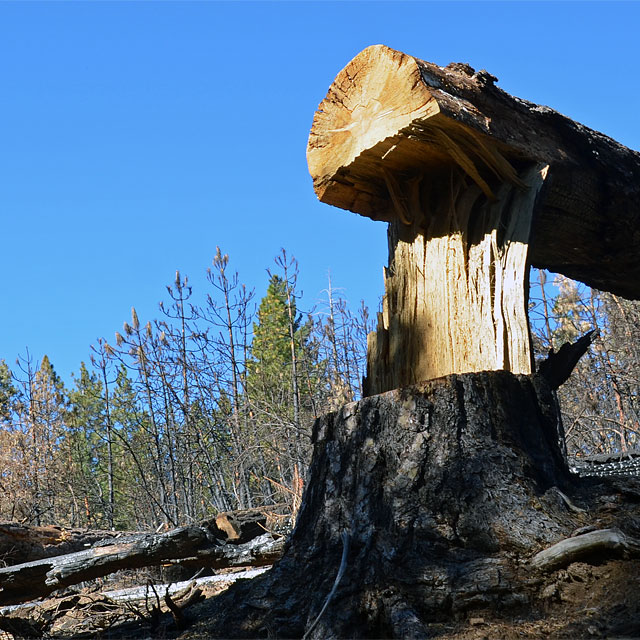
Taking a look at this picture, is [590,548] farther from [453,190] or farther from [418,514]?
[453,190]

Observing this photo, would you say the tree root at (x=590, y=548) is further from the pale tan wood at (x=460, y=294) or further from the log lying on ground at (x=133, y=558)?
the log lying on ground at (x=133, y=558)

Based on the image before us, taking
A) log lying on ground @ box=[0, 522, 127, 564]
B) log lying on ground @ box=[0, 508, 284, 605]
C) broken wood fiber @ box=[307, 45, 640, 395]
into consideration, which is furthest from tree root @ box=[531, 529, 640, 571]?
log lying on ground @ box=[0, 522, 127, 564]

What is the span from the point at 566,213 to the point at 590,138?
0.45 m

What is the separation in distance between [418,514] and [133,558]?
257 centimetres

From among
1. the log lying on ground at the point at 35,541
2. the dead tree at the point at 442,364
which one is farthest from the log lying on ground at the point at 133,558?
the dead tree at the point at 442,364

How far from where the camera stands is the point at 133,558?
4594 mm

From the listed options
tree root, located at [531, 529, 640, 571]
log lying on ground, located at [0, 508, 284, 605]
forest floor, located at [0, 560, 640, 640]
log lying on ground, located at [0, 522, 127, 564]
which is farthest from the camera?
log lying on ground, located at [0, 522, 127, 564]

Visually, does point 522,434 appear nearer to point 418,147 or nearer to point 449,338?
point 449,338

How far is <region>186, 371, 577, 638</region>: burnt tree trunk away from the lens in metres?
2.49

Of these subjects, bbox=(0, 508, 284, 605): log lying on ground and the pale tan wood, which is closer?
the pale tan wood

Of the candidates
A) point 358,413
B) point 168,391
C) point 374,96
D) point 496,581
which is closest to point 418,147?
point 374,96

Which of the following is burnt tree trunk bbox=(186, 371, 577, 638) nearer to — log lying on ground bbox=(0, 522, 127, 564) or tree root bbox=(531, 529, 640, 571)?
tree root bbox=(531, 529, 640, 571)

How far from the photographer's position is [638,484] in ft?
9.59

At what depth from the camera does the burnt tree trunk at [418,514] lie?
249cm
